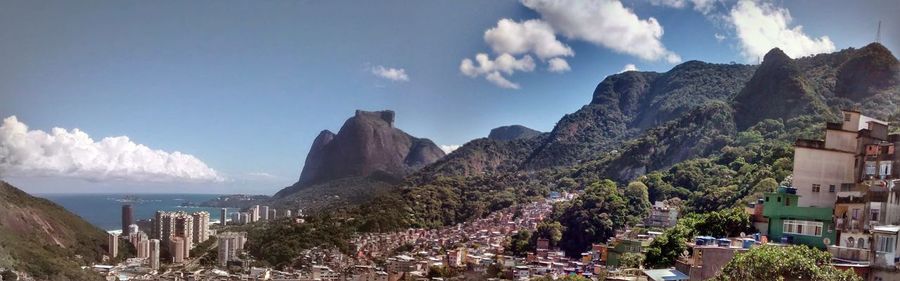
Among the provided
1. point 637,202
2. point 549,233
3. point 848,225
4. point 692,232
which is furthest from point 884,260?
point 637,202

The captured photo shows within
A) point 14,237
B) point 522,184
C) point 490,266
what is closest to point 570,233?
point 490,266

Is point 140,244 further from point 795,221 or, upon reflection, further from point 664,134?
point 664,134

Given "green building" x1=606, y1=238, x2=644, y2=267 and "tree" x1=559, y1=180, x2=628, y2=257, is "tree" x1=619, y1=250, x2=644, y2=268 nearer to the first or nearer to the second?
"green building" x1=606, y1=238, x2=644, y2=267

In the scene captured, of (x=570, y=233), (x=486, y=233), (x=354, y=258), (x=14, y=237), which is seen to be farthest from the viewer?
(x=486, y=233)

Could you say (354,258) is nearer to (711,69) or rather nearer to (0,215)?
(0,215)

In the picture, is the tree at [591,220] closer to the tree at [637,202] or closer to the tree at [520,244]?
the tree at [637,202]

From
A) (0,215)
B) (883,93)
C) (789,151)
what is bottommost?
(0,215)
